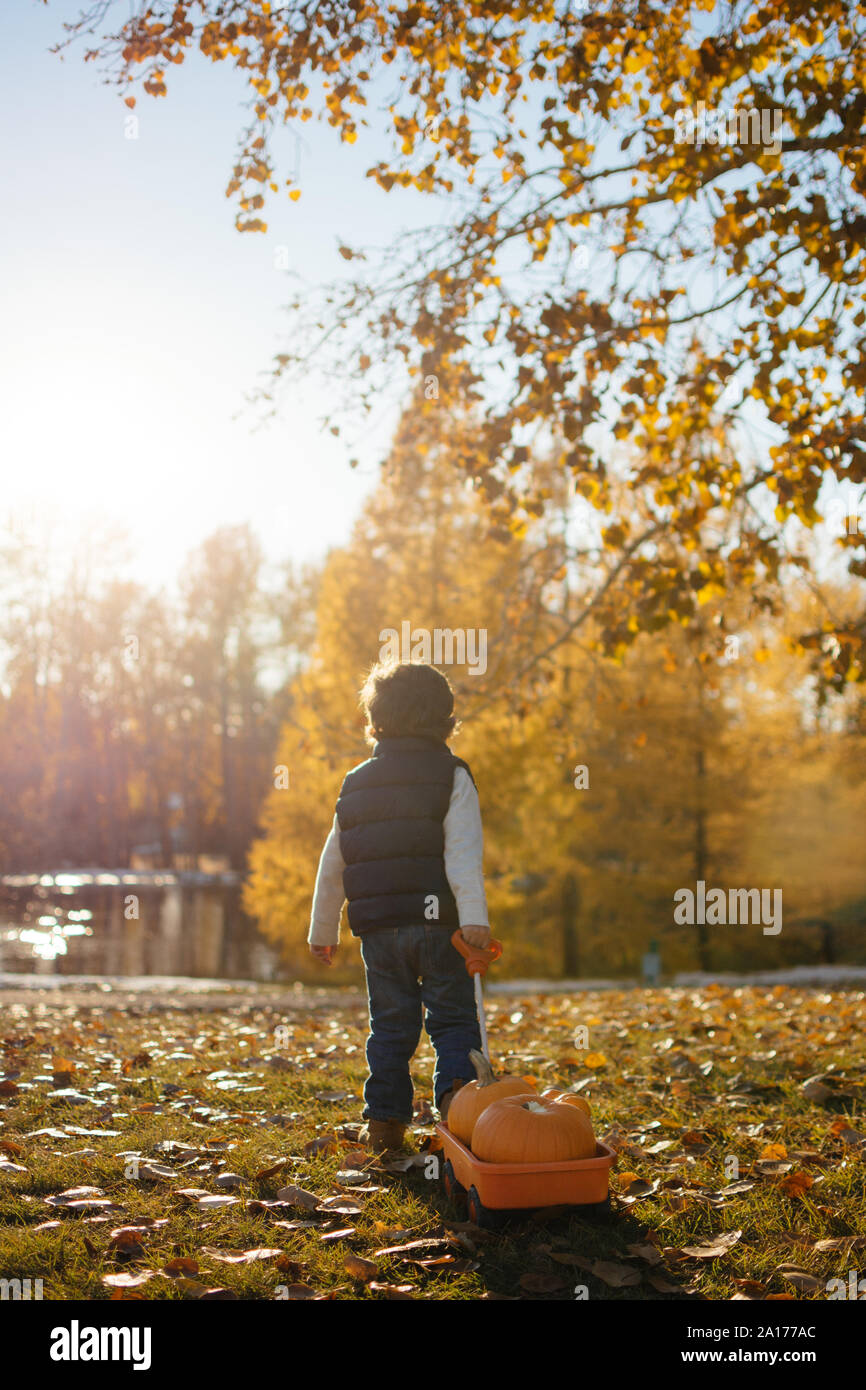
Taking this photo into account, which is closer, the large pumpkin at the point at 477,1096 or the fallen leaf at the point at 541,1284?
the fallen leaf at the point at 541,1284

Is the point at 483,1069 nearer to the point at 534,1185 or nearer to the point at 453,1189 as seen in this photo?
the point at 453,1189

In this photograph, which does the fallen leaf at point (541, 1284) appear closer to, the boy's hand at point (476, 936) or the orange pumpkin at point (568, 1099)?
the orange pumpkin at point (568, 1099)

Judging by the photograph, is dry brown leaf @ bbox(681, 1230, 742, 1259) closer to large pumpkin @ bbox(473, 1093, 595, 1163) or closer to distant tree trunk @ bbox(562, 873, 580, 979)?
large pumpkin @ bbox(473, 1093, 595, 1163)

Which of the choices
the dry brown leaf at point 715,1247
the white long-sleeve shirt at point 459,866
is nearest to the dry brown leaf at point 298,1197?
the white long-sleeve shirt at point 459,866

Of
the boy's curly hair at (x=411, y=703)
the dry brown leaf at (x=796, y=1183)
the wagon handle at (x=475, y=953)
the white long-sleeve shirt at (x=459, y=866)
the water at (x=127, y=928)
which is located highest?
the boy's curly hair at (x=411, y=703)

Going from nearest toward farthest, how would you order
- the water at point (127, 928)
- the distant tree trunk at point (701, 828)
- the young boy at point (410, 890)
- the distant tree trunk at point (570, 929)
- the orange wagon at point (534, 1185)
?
the orange wagon at point (534, 1185)
the young boy at point (410, 890)
the distant tree trunk at point (701, 828)
the water at point (127, 928)
the distant tree trunk at point (570, 929)

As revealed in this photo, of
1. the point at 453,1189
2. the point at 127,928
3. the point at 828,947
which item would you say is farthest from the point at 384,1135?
the point at 127,928

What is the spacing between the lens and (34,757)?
33.0 metres

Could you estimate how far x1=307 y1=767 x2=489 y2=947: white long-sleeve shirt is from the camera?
12.6 feet

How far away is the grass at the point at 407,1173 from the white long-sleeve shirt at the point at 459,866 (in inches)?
31.4

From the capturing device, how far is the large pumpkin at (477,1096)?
11.0ft

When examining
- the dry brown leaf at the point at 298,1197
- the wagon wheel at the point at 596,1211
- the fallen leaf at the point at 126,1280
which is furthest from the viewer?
the dry brown leaf at the point at 298,1197

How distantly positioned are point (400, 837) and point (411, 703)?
52cm
